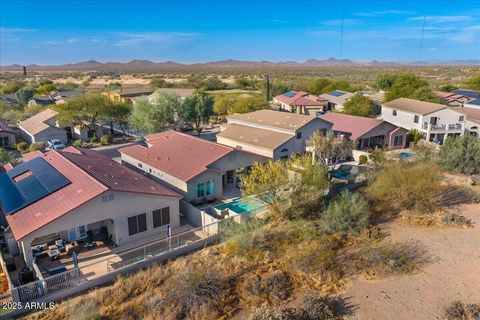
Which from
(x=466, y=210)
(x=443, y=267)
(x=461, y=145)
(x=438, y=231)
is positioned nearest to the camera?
(x=443, y=267)

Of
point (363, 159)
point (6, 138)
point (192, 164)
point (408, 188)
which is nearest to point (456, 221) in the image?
point (408, 188)

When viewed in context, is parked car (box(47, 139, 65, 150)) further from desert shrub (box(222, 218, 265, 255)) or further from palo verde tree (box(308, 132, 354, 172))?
desert shrub (box(222, 218, 265, 255))

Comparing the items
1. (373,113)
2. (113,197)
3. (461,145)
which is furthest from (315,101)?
(113,197)

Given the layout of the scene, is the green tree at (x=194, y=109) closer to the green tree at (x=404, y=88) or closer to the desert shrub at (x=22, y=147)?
the desert shrub at (x=22, y=147)

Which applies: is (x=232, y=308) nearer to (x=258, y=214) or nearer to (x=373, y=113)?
(x=258, y=214)

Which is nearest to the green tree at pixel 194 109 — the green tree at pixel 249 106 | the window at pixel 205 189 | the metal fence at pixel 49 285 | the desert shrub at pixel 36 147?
the green tree at pixel 249 106

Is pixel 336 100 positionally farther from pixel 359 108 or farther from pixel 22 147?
pixel 22 147

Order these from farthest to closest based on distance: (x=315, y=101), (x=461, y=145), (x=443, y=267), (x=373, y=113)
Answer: (x=315, y=101), (x=373, y=113), (x=461, y=145), (x=443, y=267)
